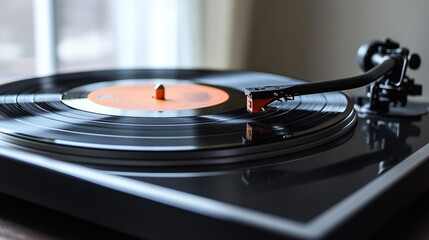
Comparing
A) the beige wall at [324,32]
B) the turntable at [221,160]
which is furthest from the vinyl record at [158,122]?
the beige wall at [324,32]

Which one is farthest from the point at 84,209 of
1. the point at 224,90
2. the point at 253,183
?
the point at 224,90

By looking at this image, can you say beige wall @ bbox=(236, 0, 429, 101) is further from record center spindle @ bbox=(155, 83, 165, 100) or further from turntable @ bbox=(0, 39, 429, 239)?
record center spindle @ bbox=(155, 83, 165, 100)

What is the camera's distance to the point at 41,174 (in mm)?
547

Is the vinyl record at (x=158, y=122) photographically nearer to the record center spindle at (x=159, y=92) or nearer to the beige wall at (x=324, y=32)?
the record center spindle at (x=159, y=92)

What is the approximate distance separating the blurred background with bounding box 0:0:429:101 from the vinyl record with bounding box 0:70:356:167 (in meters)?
0.98

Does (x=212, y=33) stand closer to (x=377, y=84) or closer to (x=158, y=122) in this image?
(x=377, y=84)

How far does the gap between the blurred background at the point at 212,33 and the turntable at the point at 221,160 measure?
1088 millimetres

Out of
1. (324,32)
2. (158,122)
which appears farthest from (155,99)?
(324,32)

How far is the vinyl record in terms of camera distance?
1.89 feet

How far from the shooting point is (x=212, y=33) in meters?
2.22

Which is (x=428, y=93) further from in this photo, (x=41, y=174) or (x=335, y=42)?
(x=41, y=174)

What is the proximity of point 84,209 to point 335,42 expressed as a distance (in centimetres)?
168

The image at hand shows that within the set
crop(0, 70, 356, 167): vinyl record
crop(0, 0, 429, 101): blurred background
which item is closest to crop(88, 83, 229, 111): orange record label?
crop(0, 70, 356, 167): vinyl record

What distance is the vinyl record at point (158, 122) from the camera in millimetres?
576
